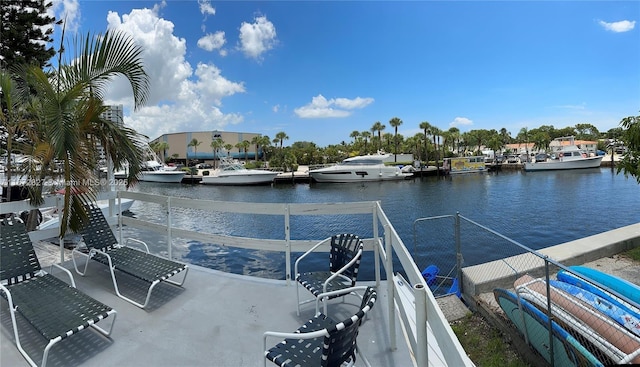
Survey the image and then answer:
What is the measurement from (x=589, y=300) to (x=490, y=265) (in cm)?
237

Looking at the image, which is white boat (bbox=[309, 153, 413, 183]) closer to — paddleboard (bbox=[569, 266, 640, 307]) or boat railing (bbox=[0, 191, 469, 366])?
boat railing (bbox=[0, 191, 469, 366])

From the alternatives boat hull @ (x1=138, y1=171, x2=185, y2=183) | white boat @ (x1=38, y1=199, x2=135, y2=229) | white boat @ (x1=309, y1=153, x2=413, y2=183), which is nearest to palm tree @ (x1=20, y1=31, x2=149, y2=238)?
white boat @ (x1=38, y1=199, x2=135, y2=229)

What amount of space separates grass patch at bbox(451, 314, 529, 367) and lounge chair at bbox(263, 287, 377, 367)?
2181 mm

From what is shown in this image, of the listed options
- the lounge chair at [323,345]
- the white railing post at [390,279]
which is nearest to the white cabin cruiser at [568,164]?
the white railing post at [390,279]

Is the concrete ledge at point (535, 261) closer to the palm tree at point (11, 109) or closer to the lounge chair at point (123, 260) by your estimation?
the lounge chair at point (123, 260)

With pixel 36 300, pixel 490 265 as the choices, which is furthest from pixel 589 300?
pixel 36 300

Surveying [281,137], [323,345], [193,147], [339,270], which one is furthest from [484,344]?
[193,147]

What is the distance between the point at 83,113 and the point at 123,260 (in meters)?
2.01

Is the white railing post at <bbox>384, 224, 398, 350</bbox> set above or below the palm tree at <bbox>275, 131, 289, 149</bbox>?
below

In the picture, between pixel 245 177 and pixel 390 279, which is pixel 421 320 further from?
pixel 245 177

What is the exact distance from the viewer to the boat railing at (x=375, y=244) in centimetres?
118

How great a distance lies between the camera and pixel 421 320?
131 centimetres

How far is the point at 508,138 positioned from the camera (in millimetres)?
89375

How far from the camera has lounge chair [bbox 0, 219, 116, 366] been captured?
2.42 meters
